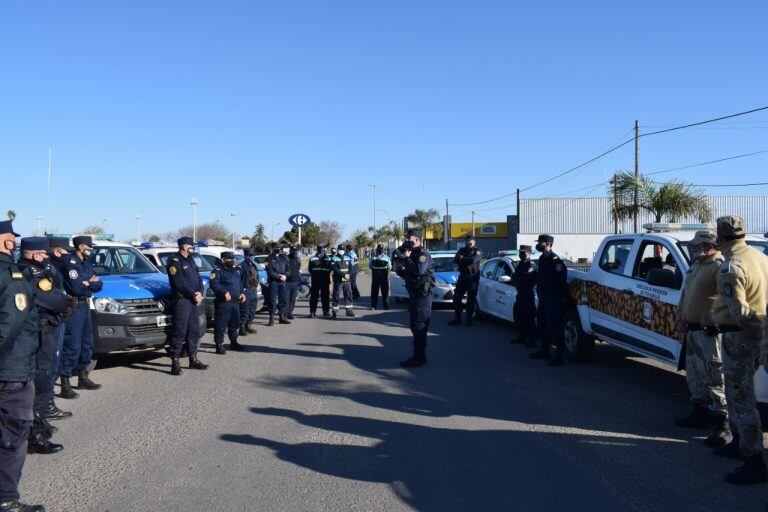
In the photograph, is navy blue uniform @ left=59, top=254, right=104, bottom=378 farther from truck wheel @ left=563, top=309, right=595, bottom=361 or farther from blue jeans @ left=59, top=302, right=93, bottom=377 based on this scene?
truck wheel @ left=563, top=309, right=595, bottom=361

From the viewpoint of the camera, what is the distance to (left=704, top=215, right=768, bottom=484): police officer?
473cm

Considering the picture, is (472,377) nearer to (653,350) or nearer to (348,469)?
(653,350)

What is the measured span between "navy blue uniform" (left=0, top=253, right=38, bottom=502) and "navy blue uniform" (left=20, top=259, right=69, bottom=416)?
4.32ft

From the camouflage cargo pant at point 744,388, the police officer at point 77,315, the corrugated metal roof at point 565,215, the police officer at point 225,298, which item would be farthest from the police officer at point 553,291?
the corrugated metal roof at point 565,215

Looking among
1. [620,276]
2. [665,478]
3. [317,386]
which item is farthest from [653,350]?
[317,386]

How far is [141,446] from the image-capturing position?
18.7ft

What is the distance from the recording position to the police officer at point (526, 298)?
437 inches


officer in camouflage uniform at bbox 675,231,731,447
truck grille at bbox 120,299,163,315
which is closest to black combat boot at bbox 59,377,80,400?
truck grille at bbox 120,299,163,315

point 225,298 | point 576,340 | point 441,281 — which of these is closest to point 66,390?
point 225,298

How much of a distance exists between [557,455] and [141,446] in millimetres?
3632

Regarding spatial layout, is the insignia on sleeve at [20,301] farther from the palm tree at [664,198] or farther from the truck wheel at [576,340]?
the palm tree at [664,198]

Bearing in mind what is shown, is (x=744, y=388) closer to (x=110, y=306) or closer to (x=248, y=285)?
(x=110, y=306)

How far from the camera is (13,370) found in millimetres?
4211

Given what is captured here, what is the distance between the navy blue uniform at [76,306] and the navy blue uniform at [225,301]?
283 centimetres
